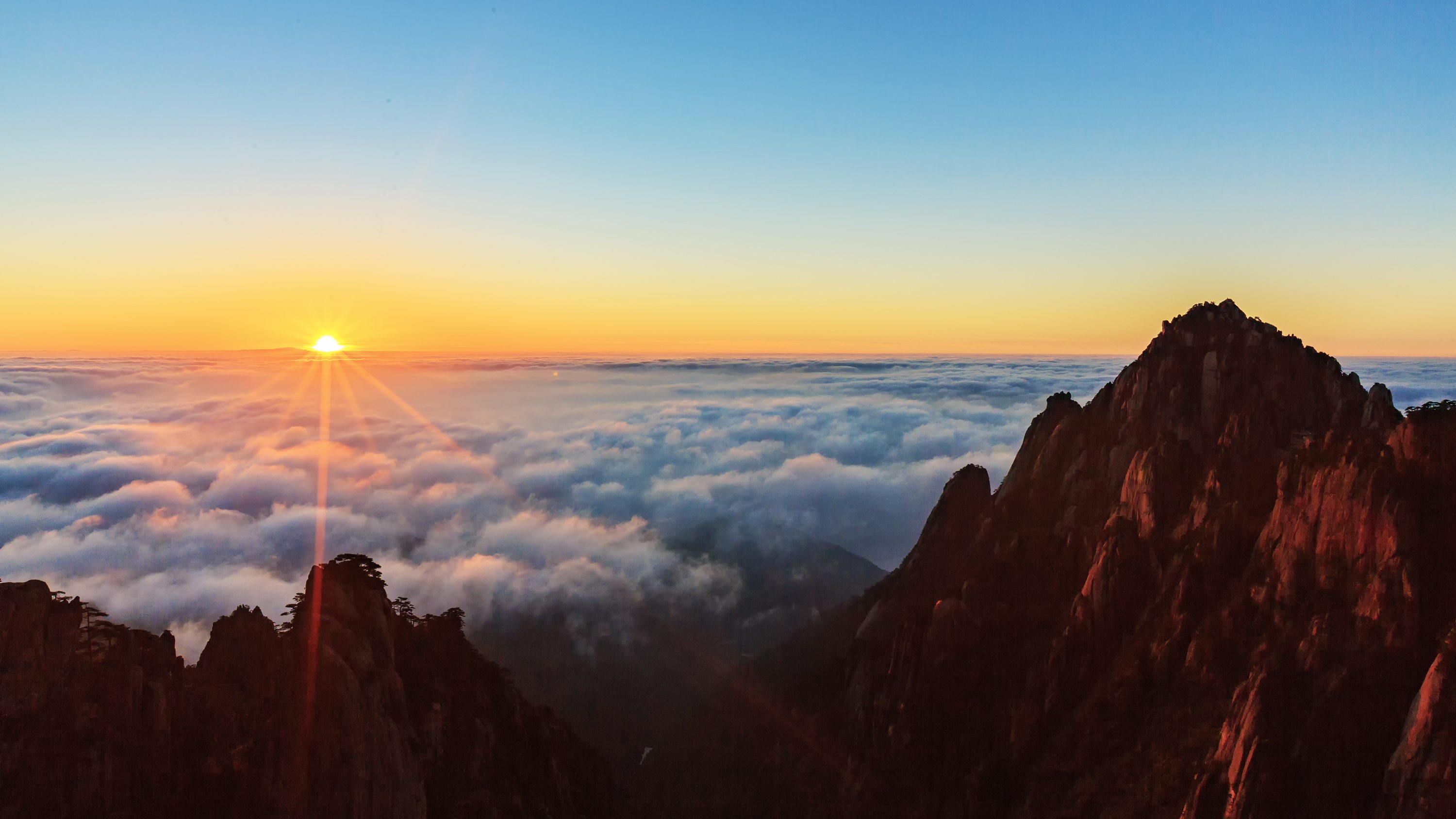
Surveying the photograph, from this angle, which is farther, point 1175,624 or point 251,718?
point 1175,624

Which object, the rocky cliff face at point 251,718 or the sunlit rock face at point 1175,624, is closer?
the sunlit rock face at point 1175,624

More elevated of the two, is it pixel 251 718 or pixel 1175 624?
pixel 1175 624

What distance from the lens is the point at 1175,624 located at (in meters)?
47.6

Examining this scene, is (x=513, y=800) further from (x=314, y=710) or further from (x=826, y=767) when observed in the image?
(x=826, y=767)

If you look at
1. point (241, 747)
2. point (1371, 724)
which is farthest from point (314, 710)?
point (1371, 724)

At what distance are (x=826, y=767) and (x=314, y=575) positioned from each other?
48438 millimetres

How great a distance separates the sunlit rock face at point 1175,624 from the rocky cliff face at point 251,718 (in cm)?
3235

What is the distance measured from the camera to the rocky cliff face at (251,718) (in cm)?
3541

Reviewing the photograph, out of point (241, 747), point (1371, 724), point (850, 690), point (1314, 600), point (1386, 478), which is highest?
point (1386, 478)

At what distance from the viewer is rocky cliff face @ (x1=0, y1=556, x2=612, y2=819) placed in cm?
3541

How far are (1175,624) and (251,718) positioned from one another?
55386 millimetres

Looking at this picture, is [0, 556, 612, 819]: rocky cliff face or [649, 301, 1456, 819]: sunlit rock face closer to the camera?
[649, 301, 1456, 819]: sunlit rock face

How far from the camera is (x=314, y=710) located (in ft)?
133

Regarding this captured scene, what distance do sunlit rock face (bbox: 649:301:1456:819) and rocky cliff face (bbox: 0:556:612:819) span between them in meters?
32.4
